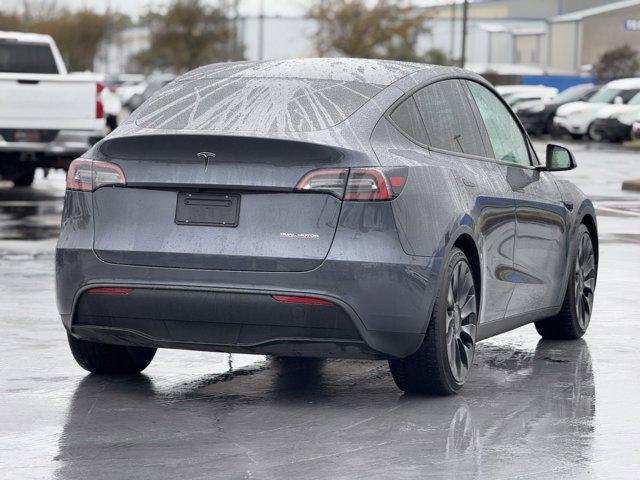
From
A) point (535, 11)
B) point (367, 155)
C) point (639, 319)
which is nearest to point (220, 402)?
point (367, 155)

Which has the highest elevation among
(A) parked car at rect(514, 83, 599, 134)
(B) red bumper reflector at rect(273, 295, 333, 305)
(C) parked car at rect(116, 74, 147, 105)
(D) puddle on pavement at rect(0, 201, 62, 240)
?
(B) red bumper reflector at rect(273, 295, 333, 305)

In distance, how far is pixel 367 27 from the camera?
9725 cm

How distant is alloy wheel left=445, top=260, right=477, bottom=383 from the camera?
7.37 metres

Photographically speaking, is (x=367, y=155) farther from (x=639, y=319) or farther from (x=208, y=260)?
(x=639, y=319)

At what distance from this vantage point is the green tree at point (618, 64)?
7581cm

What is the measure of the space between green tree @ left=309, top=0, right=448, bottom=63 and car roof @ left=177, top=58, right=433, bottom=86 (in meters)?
88.3

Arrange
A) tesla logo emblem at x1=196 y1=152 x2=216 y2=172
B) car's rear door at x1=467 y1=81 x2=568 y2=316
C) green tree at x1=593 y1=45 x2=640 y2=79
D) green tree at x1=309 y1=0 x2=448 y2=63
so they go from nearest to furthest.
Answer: tesla logo emblem at x1=196 y1=152 x2=216 y2=172
car's rear door at x1=467 y1=81 x2=568 y2=316
green tree at x1=593 y1=45 x2=640 y2=79
green tree at x1=309 y1=0 x2=448 y2=63

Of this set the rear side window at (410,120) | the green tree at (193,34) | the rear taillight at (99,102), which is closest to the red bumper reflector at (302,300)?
the rear side window at (410,120)

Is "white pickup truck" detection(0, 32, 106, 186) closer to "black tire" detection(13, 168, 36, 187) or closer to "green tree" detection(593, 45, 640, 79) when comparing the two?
"black tire" detection(13, 168, 36, 187)

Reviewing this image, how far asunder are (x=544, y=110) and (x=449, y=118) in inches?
1672

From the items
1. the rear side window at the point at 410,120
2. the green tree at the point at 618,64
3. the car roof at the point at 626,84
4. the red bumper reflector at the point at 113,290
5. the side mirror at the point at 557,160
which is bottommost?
the green tree at the point at 618,64

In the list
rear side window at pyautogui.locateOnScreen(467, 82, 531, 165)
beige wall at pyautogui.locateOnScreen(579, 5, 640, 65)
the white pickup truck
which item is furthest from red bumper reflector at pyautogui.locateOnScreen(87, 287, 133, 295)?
beige wall at pyautogui.locateOnScreen(579, 5, 640, 65)

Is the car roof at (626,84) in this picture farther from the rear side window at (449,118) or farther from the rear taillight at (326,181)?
the rear taillight at (326,181)

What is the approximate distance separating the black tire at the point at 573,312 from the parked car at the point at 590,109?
36.2 metres
